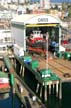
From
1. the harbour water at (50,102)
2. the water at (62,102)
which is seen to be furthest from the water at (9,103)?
the water at (62,102)

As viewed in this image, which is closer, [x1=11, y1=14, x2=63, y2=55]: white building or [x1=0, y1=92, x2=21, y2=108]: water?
[x1=0, y1=92, x2=21, y2=108]: water

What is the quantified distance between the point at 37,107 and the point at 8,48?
26.0 m

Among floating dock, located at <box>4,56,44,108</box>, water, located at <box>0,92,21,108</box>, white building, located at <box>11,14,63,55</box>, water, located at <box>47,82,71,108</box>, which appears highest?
white building, located at <box>11,14,63,55</box>

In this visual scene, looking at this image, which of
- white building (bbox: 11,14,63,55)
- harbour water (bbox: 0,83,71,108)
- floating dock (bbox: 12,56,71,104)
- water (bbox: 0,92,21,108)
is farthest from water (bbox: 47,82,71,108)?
white building (bbox: 11,14,63,55)

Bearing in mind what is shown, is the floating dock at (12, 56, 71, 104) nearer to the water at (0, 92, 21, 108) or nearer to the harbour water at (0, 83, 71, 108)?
the harbour water at (0, 83, 71, 108)

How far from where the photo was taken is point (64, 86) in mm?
36031

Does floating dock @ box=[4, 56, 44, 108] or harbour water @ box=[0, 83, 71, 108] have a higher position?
floating dock @ box=[4, 56, 44, 108]

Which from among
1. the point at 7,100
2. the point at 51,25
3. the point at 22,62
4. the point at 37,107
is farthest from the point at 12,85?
the point at 51,25

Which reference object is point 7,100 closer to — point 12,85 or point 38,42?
point 12,85

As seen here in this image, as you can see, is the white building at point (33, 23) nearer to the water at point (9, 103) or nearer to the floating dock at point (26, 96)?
the floating dock at point (26, 96)

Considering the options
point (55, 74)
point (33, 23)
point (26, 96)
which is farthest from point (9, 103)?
point (33, 23)

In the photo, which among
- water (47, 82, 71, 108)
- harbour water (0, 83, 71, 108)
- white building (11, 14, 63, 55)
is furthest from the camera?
white building (11, 14, 63, 55)

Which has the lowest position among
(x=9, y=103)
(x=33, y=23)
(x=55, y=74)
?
(x=9, y=103)

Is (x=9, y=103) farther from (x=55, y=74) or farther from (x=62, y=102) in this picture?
(x=55, y=74)
